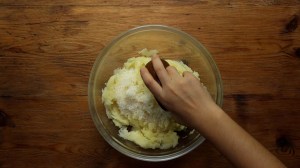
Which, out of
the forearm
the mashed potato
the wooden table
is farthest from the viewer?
the wooden table

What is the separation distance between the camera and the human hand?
0.76 m

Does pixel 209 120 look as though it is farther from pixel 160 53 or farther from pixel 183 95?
pixel 160 53

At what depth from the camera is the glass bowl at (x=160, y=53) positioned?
2.99 ft

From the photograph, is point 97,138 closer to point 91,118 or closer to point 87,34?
point 91,118

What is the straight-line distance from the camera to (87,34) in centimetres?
99

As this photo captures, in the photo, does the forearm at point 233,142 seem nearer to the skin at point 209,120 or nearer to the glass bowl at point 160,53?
the skin at point 209,120

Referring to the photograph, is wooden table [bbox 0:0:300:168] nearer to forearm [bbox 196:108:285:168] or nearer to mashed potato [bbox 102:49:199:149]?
mashed potato [bbox 102:49:199:149]

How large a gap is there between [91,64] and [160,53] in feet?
0.66

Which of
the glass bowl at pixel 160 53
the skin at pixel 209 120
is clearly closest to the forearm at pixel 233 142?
the skin at pixel 209 120

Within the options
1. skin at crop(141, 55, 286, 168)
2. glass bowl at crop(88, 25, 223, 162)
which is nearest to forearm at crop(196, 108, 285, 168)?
skin at crop(141, 55, 286, 168)

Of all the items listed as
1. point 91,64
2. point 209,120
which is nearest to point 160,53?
point 91,64

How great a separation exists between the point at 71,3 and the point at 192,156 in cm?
56

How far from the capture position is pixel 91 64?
983 millimetres

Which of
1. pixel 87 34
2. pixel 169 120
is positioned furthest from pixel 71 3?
pixel 169 120
